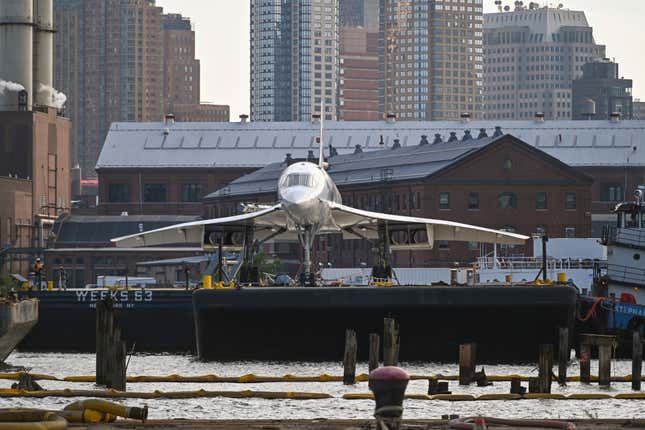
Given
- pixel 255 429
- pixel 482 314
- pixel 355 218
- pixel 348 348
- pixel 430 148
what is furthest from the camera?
pixel 430 148

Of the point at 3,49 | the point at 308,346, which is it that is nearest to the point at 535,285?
the point at 308,346

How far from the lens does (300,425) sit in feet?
114

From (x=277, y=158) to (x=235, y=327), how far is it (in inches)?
3744

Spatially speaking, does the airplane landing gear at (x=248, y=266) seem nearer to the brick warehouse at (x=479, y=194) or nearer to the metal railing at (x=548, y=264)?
the metal railing at (x=548, y=264)

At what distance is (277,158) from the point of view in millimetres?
152875

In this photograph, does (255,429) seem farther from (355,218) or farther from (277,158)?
(277,158)

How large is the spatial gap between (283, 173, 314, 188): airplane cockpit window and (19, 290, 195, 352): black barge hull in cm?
711

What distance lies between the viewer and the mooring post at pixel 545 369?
45375mm

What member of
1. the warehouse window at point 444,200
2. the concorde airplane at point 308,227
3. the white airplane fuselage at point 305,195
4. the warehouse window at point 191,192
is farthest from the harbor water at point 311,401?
the warehouse window at point 191,192

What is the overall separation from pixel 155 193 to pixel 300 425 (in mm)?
121174

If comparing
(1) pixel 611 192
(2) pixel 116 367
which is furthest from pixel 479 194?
(2) pixel 116 367

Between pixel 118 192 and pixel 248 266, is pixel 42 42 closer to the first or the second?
pixel 118 192

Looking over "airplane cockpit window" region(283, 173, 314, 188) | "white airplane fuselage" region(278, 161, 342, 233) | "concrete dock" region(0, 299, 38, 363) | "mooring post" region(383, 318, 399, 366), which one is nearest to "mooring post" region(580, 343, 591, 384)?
"mooring post" region(383, 318, 399, 366)

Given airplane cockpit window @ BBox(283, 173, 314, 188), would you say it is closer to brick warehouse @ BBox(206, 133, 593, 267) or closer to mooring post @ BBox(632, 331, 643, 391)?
mooring post @ BBox(632, 331, 643, 391)
